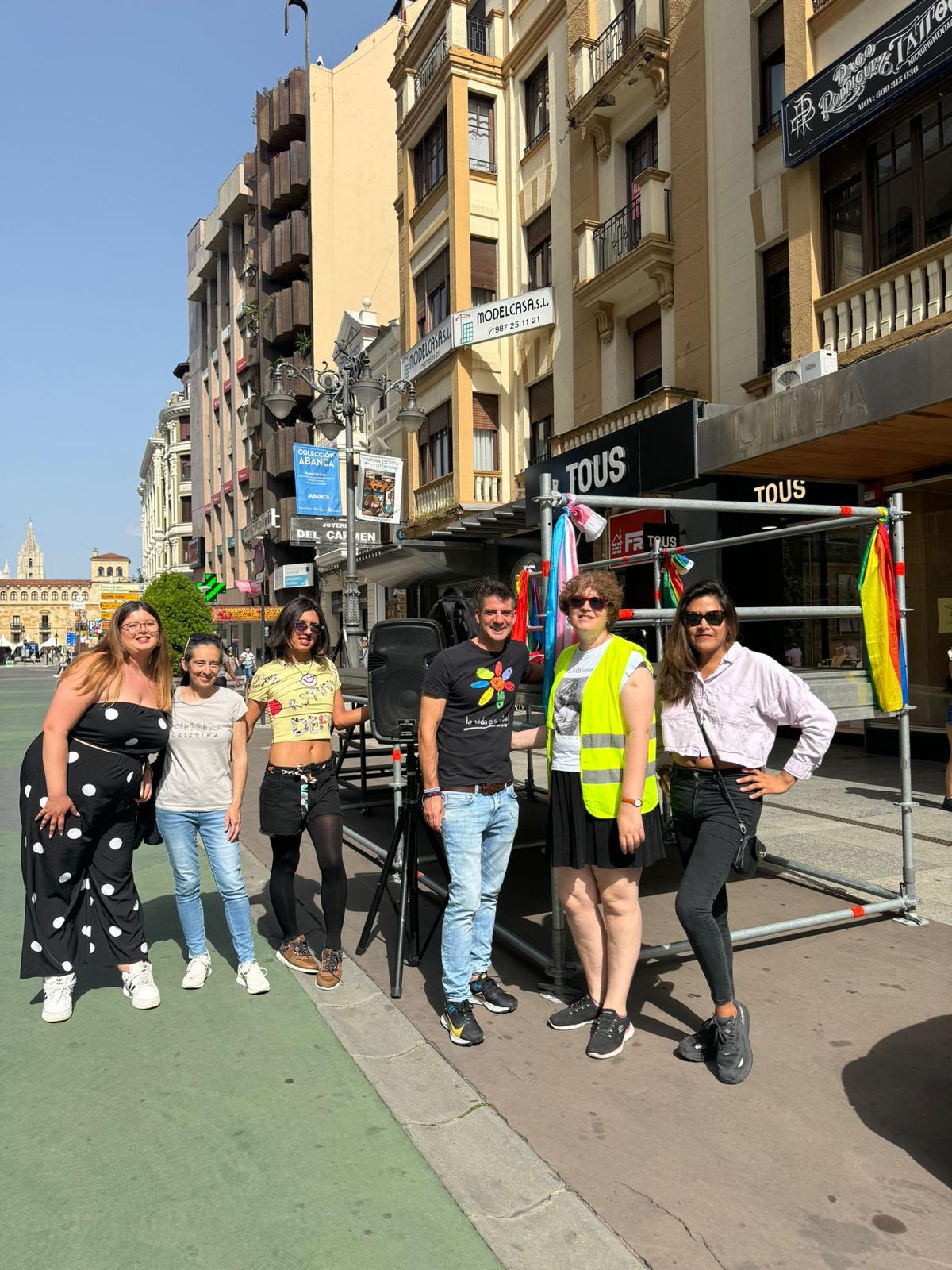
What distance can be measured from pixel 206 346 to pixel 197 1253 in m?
60.2

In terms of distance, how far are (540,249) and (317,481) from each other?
24.3 ft

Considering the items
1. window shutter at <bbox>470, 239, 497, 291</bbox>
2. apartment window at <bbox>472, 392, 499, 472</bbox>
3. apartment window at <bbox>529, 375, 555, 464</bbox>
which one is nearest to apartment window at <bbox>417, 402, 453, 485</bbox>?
apartment window at <bbox>472, 392, 499, 472</bbox>

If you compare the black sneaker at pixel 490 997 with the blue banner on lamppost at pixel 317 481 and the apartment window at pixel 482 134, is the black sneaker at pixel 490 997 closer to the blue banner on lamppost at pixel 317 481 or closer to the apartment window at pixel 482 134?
the blue banner on lamppost at pixel 317 481

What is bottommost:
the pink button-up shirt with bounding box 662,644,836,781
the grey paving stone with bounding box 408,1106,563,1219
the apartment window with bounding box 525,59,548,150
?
the grey paving stone with bounding box 408,1106,563,1219

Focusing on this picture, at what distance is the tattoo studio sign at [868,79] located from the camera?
9211 mm

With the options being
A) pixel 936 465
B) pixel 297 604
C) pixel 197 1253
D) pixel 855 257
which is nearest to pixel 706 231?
pixel 855 257

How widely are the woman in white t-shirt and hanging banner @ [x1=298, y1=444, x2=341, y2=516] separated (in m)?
11.4

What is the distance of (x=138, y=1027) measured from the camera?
13.3 feet

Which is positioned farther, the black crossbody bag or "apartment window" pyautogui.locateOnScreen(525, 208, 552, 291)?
"apartment window" pyautogui.locateOnScreen(525, 208, 552, 291)

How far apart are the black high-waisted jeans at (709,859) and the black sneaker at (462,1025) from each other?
3.26 feet

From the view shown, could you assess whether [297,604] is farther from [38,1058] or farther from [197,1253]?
[197,1253]

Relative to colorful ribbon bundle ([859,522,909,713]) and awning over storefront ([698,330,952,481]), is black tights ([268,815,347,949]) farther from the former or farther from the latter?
awning over storefront ([698,330,952,481])

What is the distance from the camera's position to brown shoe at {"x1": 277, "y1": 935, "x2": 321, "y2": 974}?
4688 millimetres

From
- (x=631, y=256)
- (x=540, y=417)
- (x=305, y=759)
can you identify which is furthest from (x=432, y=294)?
(x=305, y=759)
